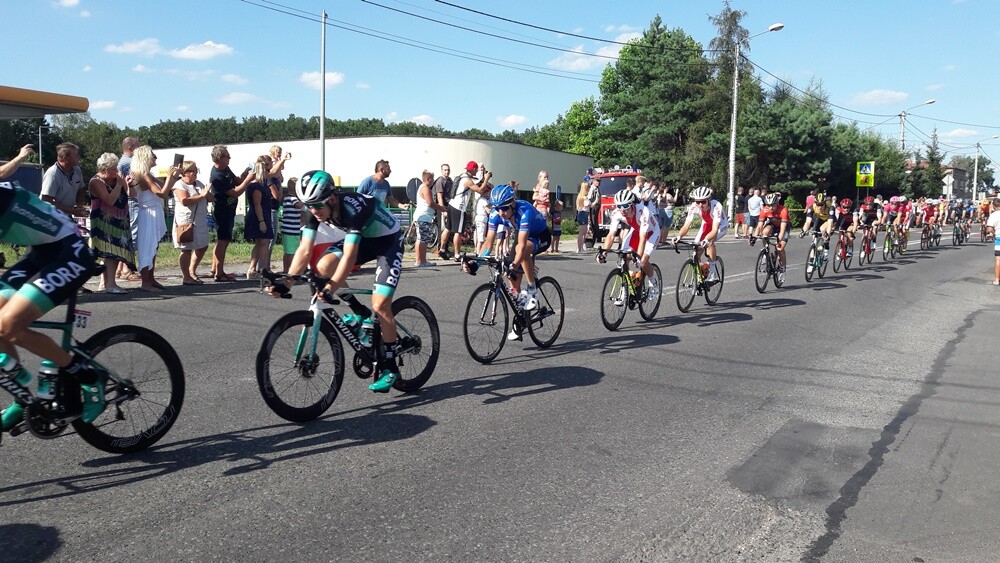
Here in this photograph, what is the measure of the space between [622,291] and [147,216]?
691 centimetres

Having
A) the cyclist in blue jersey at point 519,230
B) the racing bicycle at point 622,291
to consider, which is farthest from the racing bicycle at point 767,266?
the cyclist in blue jersey at point 519,230

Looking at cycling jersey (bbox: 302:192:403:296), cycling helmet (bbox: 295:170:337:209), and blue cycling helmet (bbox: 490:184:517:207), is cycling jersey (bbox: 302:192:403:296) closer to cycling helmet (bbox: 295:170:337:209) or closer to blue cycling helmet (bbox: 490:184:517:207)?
cycling helmet (bbox: 295:170:337:209)

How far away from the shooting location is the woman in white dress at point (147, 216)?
11305 millimetres

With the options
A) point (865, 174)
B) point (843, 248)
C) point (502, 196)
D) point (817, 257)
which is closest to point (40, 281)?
point (502, 196)

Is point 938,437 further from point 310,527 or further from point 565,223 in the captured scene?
point 565,223

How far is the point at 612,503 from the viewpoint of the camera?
4.38m

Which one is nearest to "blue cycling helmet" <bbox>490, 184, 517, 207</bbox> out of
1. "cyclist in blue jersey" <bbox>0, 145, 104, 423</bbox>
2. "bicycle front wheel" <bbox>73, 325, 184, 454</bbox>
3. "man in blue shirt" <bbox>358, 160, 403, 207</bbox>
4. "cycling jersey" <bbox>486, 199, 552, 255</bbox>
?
"cycling jersey" <bbox>486, 199, 552, 255</bbox>

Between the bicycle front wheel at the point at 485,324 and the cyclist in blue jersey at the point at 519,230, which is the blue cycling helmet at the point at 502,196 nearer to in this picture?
the cyclist in blue jersey at the point at 519,230

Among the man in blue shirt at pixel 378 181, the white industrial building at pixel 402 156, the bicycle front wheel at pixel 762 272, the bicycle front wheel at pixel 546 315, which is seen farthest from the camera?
the white industrial building at pixel 402 156

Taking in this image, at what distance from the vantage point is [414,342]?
259 inches

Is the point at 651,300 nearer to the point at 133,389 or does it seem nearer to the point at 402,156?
the point at 133,389

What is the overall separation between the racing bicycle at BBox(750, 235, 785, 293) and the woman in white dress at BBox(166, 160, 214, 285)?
951 centimetres

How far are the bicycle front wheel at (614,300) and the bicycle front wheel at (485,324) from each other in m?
2.14

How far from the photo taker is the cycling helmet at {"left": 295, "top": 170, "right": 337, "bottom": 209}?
216 inches
